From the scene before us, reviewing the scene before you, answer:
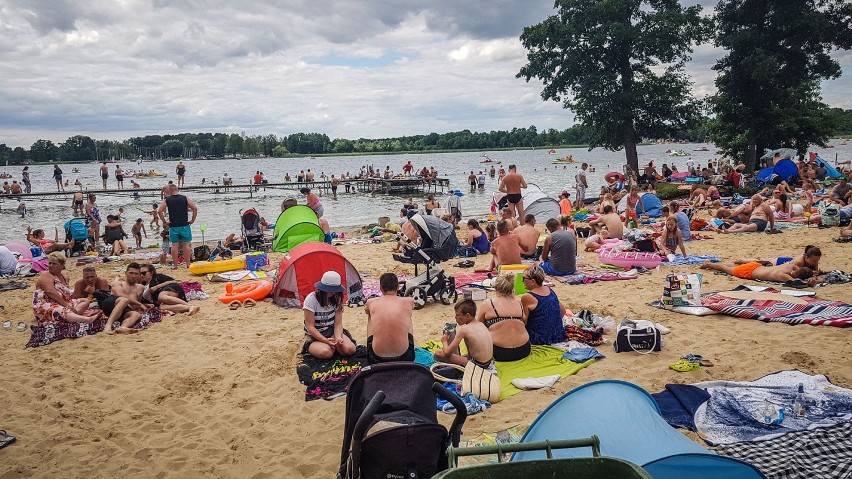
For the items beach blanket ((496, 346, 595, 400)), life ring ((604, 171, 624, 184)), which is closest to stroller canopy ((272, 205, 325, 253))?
beach blanket ((496, 346, 595, 400))

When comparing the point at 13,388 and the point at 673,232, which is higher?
the point at 673,232

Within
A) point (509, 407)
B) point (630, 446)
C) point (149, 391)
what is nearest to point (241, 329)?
point (149, 391)

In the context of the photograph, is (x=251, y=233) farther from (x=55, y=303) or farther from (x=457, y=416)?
(x=457, y=416)

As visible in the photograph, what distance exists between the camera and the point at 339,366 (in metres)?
5.90

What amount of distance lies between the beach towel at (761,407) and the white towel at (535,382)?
1150mm

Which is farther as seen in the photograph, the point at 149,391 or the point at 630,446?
the point at 149,391

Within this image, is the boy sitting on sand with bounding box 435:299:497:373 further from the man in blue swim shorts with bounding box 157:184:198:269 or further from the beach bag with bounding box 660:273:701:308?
the man in blue swim shorts with bounding box 157:184:198:269

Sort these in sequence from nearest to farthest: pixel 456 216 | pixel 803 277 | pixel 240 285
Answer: pixel 803 277 → pixel 240 285 → pixel 456 216

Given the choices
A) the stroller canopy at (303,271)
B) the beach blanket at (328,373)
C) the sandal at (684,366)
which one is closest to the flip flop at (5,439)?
the beach blanket at (328,373)

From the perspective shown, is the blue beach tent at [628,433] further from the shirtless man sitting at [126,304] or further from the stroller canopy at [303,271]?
the shirtless man sitting at [126,304]

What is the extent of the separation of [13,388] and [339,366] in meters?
3.44

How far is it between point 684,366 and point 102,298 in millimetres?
7637

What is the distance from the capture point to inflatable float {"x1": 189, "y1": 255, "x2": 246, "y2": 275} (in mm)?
11000

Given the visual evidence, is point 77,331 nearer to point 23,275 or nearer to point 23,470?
point 23,470
